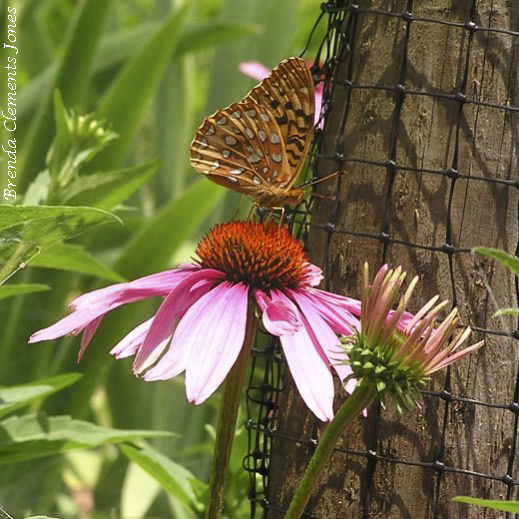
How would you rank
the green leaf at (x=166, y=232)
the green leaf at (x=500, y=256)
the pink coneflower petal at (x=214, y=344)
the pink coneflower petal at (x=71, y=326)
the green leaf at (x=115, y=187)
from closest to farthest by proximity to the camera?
1. the green leaf at (x=500, y=256)
2. the pink coneflower petal at (x=214, y=344)
3. the pink coneflower petal at (x=71, y=326)
4. the green leaf at (x=115, y=187)
5. the green leaf at (x=166, y=232)

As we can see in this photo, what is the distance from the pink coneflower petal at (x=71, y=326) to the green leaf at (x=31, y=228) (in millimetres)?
125

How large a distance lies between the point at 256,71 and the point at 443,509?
100 centimetres

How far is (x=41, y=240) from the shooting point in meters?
0.85

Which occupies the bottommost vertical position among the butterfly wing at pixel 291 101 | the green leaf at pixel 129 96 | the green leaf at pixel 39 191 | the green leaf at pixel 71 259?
the green leaf at pixel 71 259

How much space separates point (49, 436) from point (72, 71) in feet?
3.54

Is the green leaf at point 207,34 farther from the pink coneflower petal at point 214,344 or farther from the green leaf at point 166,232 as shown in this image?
the pink coneflower petal at point 214,344

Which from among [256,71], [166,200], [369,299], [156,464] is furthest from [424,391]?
[166,200]

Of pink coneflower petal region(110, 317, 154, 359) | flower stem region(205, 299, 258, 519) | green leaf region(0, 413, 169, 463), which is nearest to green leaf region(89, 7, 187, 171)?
green leaf region(0, 413, 169, 463)

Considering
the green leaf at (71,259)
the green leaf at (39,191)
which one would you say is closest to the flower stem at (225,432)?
the green leaf at (71,259)

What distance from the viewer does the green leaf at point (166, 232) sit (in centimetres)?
210

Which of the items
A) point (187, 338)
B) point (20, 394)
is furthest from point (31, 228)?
point (20, 394)

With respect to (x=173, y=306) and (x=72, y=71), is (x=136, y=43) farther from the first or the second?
(x=173, y=306)

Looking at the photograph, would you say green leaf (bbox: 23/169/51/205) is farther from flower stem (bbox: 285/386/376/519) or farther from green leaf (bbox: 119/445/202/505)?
flower stem (bbox: 285/386/376/519)

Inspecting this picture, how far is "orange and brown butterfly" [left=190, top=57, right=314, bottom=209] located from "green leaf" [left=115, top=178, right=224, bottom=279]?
0.96 metres
